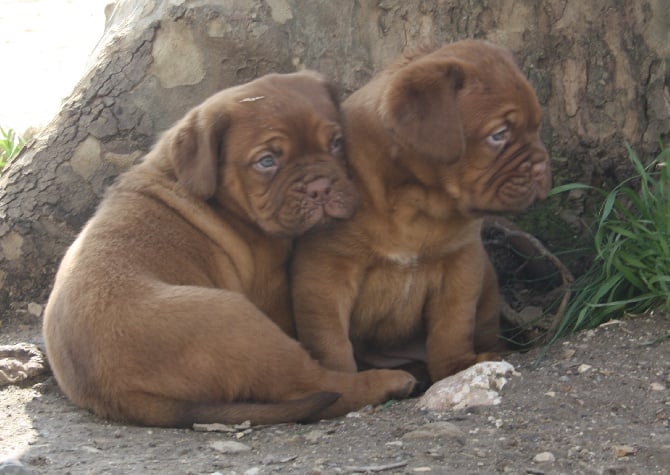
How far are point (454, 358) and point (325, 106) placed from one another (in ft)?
4.48

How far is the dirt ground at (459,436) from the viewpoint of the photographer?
13.0ft

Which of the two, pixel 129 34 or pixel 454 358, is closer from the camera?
pixel 454 358

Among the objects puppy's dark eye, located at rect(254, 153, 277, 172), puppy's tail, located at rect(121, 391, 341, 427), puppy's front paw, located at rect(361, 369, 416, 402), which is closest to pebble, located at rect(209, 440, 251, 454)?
puppy's tail, located at rect(121, 391, 341, 427)

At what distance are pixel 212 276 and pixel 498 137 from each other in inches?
59.3

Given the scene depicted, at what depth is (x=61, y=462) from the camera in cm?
418

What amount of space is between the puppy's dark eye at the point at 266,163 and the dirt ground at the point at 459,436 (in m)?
1.21

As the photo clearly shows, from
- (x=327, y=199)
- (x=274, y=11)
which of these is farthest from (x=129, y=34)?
(x=327, y=199)

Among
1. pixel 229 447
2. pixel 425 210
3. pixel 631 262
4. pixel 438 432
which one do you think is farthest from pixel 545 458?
pixel 631 262

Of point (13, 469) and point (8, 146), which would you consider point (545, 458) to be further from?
point (8, 146)

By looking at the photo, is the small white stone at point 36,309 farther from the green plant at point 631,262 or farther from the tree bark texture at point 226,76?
the green plant at point 631,262

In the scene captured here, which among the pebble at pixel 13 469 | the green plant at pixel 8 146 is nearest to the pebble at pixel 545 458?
the pebble at pixel 13 469

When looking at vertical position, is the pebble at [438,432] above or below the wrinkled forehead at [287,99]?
below

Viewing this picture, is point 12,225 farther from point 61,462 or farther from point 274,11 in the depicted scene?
point 61,462

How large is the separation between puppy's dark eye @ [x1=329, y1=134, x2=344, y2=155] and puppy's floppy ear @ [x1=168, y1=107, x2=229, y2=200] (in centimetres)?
50
